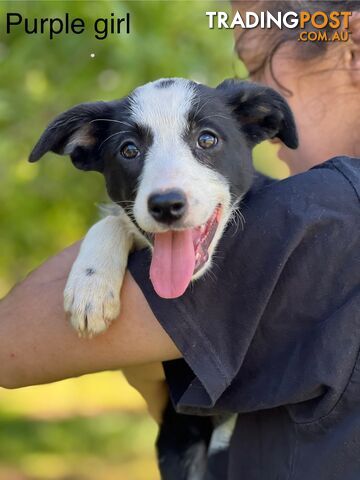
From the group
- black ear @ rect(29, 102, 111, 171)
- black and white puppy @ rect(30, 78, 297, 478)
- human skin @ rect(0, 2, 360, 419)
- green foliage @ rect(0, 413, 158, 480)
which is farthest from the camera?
green foliage @ rect(0, 413, 158, 480)

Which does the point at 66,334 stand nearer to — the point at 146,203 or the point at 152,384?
the point at 146,203

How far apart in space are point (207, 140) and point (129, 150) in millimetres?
245

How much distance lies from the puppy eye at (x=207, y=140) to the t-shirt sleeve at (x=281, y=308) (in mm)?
484

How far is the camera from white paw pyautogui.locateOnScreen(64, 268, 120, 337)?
2.28m

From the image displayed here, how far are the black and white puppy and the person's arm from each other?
0.04 metres

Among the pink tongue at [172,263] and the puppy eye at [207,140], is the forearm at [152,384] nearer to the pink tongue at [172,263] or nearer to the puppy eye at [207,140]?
the pink tongue at [172,263]

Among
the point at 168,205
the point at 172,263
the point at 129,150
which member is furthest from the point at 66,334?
the point at 129,150

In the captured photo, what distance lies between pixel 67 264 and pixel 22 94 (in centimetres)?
187

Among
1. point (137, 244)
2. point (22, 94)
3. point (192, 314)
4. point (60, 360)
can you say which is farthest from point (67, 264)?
point (22, 94)

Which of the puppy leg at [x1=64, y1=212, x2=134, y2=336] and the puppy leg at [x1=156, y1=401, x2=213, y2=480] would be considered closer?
the puppy leg at [x1=64, y1=212, x2=134, y2=336]

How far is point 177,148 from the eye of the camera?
2.65 meters

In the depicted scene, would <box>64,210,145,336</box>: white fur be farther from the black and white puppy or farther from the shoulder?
the shoulder

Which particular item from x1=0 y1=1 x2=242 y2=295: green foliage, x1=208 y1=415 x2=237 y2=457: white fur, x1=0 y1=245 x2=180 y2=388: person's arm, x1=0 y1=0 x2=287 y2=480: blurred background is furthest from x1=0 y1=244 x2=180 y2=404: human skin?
x1=0 y1=1 x2=242 y2=295: green foliage

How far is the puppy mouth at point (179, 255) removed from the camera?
2.23 m
